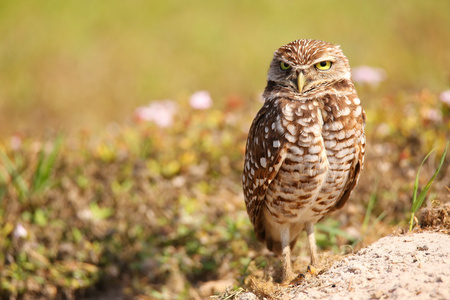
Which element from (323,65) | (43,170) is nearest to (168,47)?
(43,170)

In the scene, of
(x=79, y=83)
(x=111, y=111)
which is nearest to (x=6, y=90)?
(x=79, y=83)

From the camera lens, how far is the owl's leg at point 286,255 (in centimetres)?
343

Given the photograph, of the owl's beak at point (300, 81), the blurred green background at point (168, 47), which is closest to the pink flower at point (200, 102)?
the owl's beak at point (300, 81)

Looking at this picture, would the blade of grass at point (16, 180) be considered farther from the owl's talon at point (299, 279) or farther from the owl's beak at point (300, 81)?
the owl's beak at point (300, 81)

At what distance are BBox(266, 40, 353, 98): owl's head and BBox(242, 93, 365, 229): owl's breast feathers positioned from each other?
Answer: 81mm

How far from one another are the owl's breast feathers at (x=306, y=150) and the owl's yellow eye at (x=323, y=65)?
175 mm

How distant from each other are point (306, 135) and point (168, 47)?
6304 millimetres

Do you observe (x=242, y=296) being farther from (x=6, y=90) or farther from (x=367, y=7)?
(x=367, y=7)

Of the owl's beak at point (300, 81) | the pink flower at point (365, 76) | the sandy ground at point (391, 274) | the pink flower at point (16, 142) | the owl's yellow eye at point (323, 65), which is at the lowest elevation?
the sandy ground at point (391, 274)

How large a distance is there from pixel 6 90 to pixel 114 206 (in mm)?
3910

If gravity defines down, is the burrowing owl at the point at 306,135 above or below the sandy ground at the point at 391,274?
above

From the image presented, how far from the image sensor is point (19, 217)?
489 cm

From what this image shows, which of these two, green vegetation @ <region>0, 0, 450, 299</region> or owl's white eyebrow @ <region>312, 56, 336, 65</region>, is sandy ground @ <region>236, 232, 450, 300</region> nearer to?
green vegetation @ <region>0, 0, 450, 299</region>

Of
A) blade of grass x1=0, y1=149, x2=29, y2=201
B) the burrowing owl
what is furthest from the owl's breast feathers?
blade of grass x1=0, y1=149, x2=29, y2=201
